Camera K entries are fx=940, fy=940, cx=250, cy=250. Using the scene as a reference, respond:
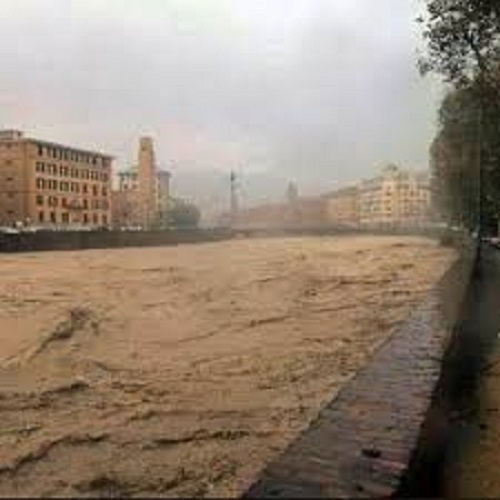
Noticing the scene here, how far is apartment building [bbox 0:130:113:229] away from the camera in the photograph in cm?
11175

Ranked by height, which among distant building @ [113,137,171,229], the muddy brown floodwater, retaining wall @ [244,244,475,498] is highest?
distant building @ [113,137,171,229]

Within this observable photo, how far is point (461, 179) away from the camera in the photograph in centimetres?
5069

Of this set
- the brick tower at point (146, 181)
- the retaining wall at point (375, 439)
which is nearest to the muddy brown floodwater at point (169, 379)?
the retaining wall at point (375, 439)

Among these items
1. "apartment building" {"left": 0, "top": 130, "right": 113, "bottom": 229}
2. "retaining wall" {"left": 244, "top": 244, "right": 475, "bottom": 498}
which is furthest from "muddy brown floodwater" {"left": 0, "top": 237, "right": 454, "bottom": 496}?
"apartment building" {"left": 0, "top": 130, "right": 113, "bottom": 229}

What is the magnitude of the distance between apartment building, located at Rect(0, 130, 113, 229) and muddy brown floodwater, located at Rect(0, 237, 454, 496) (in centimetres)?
8735

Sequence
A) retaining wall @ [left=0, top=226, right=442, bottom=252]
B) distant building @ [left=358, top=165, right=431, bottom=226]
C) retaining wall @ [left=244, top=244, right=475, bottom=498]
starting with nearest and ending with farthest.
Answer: retaining wall @ [left=244, top=244, right=475, bottom=498], retaining wall @ [left=0, top=226, right=442, bottom=252], distant building @ [left=358, top=165, right=431, bottom=226]

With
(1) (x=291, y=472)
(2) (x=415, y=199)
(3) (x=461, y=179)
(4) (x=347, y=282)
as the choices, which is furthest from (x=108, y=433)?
(2) (x=415, y=199)

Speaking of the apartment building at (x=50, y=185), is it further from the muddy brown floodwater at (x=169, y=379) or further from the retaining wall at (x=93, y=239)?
the muddy brown floodwater at (x=169, y=379)

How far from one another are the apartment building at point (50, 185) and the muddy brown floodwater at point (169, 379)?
287 ft

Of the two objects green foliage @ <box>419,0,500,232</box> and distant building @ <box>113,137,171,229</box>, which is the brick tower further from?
green foliage @ <box>419,0,500,232</box>

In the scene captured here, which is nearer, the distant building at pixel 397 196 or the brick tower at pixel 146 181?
the brick tower at pixel 146 181

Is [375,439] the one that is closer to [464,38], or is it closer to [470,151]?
[464,38]

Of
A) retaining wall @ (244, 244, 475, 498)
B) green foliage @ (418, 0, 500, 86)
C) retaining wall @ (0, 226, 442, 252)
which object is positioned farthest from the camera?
retaining wall @ (0, 226, 442, 252)

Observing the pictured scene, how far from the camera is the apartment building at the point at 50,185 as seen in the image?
112 metres
